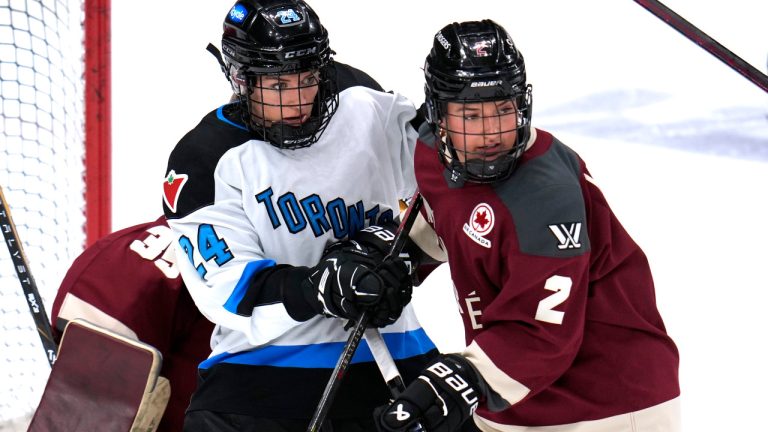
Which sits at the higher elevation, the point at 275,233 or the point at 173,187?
the point at 173,187

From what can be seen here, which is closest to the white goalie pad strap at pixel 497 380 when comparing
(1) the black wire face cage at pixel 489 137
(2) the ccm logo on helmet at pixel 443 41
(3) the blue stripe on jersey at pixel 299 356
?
(1) the black wire face cage at pixel 489 137

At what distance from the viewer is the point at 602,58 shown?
4.61 meters

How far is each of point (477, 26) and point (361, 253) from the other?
45 centimetres

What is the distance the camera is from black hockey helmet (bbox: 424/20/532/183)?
1.84 metres

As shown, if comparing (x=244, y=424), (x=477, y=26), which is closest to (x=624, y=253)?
(x=477, y=26)

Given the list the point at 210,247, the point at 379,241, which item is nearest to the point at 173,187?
the point at 210,247

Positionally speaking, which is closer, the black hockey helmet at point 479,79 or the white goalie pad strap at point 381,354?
the black hockey helmet at point 479,79

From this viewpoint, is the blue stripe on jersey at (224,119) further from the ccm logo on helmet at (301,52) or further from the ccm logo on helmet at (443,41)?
the ccm logo on helmet at (443,41)

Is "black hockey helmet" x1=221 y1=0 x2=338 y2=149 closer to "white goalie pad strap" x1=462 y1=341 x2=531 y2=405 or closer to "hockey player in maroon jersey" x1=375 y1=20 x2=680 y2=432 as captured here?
"hockey player in maroon jersey" x1=375 y1=20 x2=680 y2=432

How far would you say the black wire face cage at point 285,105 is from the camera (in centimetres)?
206

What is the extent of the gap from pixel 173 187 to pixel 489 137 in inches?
24.0

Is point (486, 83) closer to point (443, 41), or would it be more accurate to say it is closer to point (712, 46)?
point (443, 41)

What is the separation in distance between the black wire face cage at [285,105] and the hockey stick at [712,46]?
0.76m

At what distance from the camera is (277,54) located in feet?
6.67
